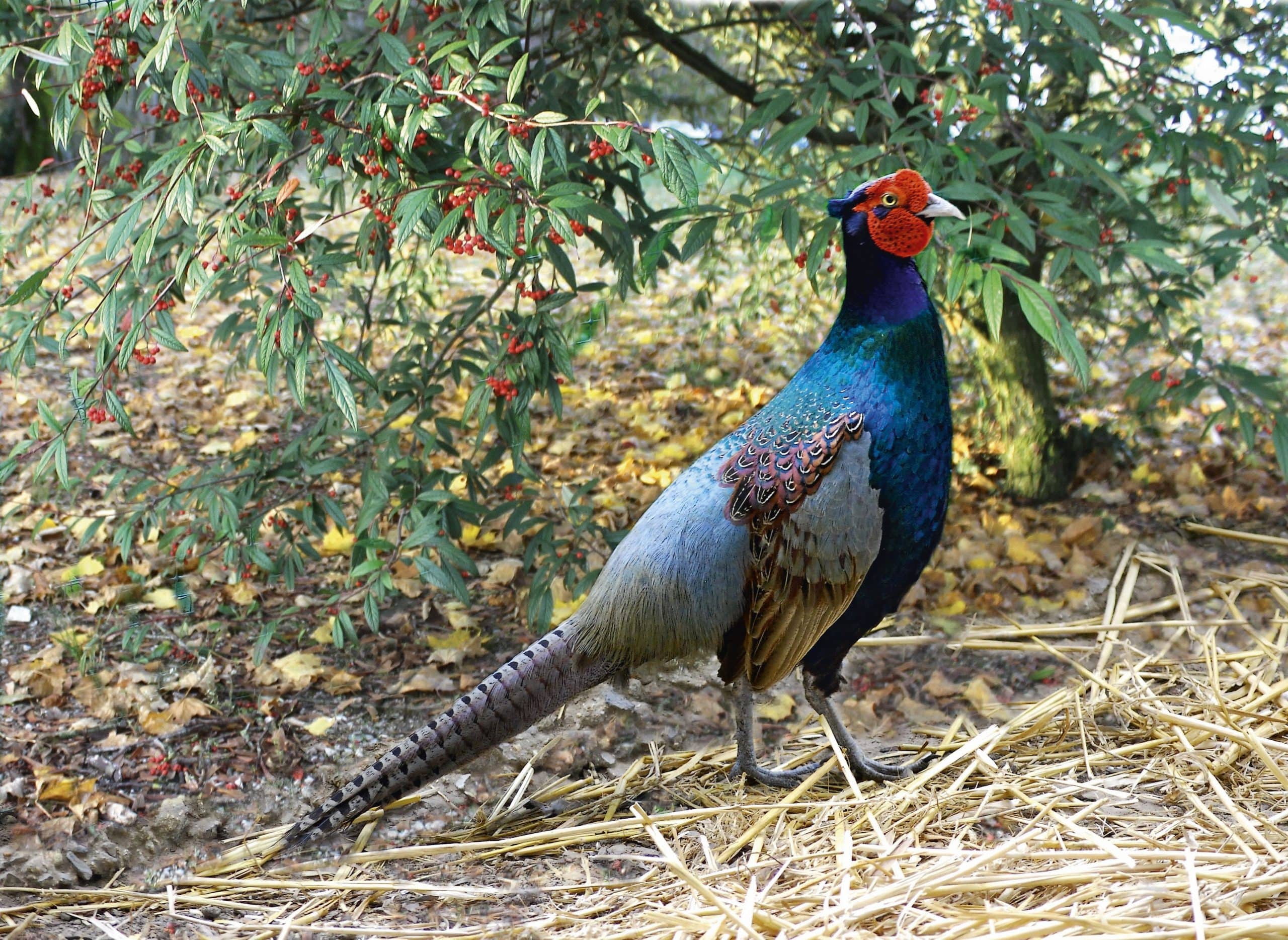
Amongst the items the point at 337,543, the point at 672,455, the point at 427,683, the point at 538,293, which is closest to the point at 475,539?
the point at 337,543

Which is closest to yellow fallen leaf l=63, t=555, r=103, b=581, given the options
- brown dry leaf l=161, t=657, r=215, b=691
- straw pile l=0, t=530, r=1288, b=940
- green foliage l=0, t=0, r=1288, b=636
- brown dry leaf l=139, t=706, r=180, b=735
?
green foliage l=0, t=0, r=1288, b=636

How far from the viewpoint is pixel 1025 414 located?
4.19 meters

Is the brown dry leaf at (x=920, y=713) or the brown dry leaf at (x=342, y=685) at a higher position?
the brown dry leaf at (x=342, y=685)

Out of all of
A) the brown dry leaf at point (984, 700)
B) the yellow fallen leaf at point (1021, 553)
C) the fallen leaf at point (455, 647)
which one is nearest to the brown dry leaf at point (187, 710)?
the fallen leaf at point (455, 647)

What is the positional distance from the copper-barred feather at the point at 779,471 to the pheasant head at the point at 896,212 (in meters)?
0.38

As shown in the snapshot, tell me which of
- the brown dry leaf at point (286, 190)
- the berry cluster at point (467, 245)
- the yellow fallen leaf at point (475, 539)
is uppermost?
the brown dry leaf at point (286, 190)

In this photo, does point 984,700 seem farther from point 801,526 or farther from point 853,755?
point 801,526

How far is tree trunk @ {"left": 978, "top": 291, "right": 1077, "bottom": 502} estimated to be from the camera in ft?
13.7

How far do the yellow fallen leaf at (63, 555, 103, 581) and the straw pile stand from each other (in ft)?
5.14

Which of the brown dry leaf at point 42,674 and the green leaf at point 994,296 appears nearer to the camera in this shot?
the green leaf at point 994,296

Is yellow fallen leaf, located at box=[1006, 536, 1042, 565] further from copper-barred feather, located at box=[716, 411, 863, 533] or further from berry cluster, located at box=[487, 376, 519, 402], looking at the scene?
berry cluster, located at box=[487, 376, 519, 402]

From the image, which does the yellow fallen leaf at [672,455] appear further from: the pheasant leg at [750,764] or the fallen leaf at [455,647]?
the pheasant leg at [750,764]

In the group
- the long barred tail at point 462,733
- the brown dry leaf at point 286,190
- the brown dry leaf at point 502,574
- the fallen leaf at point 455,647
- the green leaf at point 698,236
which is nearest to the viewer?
the brown dry leaf at point 286,190

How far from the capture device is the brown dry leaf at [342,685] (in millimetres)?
3270
